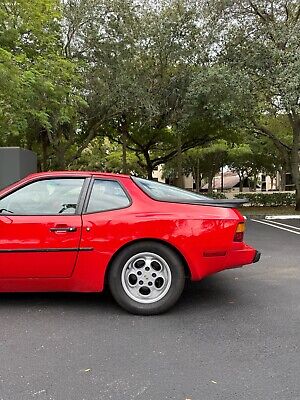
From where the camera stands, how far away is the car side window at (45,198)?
4344 mm

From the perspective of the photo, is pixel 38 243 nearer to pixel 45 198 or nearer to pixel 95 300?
pixel 45 198

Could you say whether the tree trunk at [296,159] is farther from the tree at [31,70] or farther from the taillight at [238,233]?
the taillight at [238,233]

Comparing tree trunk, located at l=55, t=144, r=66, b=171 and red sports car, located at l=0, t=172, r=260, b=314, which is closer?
red sports car, located at l=0, t=172, r=260, b=314

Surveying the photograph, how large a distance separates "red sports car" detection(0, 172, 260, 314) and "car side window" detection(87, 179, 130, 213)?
1 centimetres

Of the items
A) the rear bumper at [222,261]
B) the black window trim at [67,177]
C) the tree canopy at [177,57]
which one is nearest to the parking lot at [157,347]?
the rear bumper at [222,261]

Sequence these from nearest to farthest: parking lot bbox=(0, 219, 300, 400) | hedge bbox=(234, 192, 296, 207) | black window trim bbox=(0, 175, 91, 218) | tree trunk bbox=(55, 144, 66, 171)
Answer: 1. parking lot bbox=(0, 219, 300, 400)
2. black window trim bbox=(0, 175, 91, 218)
3. tree trunk bbox=(55, 144, 66, 171)
4. hedge bbox=(234, 192, 296, 207)

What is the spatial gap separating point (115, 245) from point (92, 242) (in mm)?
231

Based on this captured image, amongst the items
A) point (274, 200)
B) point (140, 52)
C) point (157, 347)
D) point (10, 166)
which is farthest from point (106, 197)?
point (274, 200)

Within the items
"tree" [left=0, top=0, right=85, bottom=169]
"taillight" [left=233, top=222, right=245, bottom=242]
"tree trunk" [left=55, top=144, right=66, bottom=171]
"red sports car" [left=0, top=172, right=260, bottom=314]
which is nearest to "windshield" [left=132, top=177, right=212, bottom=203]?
"red sports car" [left=0, top=172, right=260, bottom=314]

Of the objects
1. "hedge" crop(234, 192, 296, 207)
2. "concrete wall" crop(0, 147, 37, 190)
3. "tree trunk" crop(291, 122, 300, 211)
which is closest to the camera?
"concrete wall" crop(0, 147, 37, 190)

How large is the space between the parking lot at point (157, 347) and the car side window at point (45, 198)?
103 centimetres

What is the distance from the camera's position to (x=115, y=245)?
13.8 feet

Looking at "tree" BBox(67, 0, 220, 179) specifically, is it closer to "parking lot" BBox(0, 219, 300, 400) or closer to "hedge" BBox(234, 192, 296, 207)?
"hedge" BBox(234, 192, 296, 207)

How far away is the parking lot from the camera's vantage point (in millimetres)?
2805
